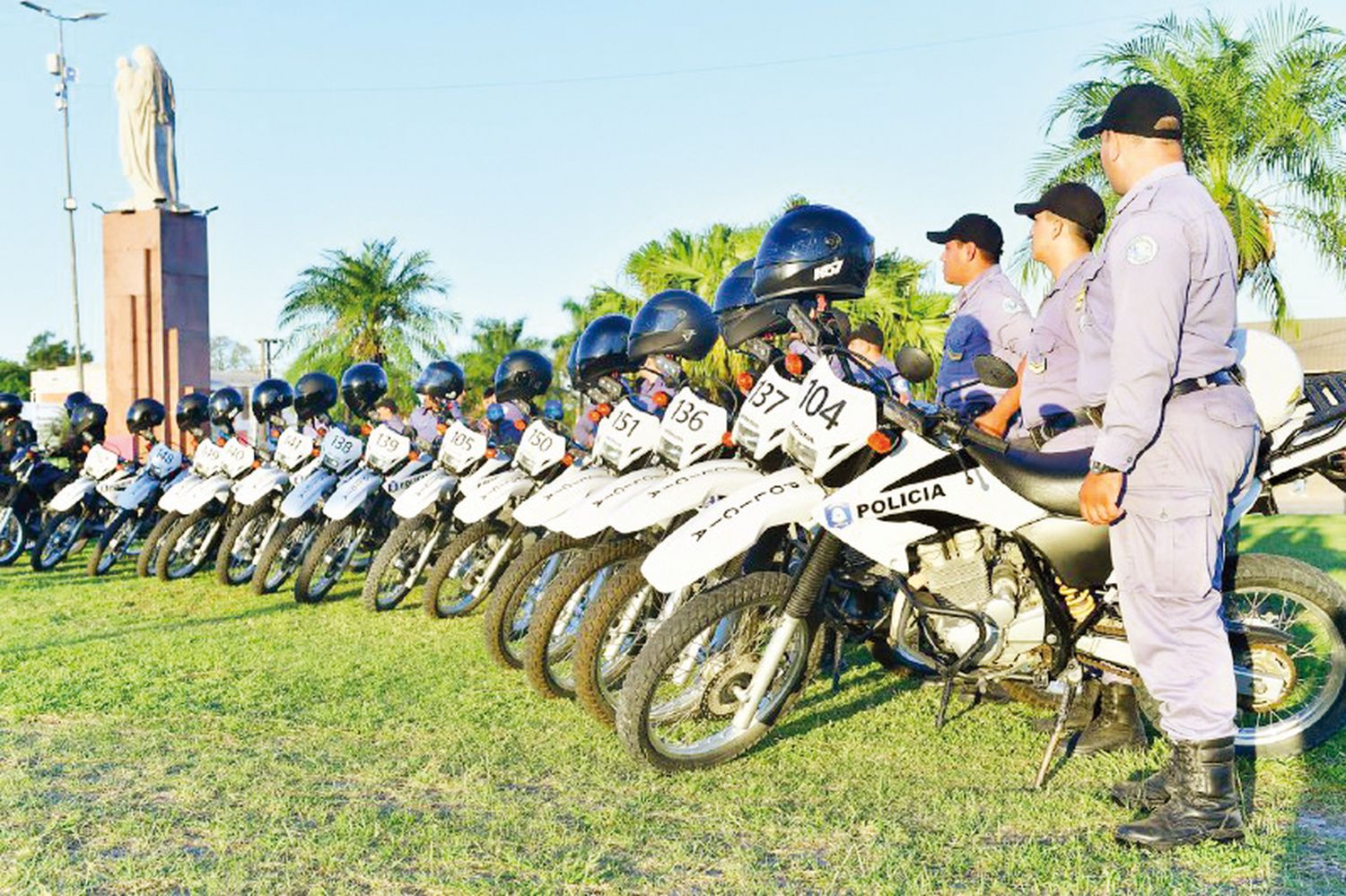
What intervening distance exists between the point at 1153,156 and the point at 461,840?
2.69 meters

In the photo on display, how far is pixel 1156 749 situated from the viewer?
165 inches

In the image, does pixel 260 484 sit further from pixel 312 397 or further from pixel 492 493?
pixel 492 493

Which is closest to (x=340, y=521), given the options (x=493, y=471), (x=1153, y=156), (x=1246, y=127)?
(x=493, y=471)

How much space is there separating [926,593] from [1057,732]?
1.91 feet

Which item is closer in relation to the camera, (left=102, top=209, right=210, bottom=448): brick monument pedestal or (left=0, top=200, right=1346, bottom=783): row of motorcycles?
(left=0, top=200, right=1346, bottom=783): row of motorcycles

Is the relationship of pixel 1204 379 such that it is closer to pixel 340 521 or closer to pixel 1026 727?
pixel 1026 727

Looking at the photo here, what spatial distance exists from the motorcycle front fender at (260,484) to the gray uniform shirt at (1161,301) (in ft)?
21.7

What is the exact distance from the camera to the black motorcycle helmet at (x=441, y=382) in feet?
26.7

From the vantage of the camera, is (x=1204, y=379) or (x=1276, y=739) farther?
(x=1276, y=739)

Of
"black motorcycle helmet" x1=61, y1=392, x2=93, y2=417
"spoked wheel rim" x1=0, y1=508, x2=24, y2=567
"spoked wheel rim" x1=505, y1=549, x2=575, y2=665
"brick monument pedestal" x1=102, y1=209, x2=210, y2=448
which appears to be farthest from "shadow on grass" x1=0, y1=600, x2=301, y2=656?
"brick monument pedestal" x1=102, y1=209, x2=210, y2=448

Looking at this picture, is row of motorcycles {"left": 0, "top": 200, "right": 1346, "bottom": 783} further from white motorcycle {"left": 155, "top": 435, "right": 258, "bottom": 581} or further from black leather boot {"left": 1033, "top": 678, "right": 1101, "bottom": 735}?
white motorcycle {"left": 155, "top": 435, "right": 258, "bottom": 581}

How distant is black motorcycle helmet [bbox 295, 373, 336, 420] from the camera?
923 cm

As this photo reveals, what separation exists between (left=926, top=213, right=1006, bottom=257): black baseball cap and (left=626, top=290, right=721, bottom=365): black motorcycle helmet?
1.19 m

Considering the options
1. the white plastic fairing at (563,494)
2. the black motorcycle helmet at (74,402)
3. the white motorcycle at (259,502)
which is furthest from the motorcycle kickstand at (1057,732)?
the black motorcycle helmet at (74,402)
